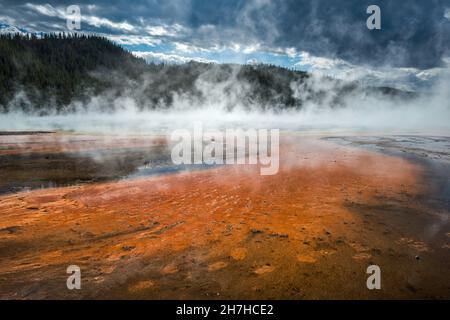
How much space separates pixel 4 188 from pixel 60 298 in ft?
19.0

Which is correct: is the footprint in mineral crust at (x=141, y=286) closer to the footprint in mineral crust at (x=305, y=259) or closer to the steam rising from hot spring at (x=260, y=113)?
the footprint in mineral crust at (x=305, y=259)

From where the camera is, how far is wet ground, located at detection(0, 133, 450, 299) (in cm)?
311

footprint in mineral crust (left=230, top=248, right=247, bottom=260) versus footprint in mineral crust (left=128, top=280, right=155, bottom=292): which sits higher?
footprint in mineral crust (left=230, top=248, right=247, bottom=260)

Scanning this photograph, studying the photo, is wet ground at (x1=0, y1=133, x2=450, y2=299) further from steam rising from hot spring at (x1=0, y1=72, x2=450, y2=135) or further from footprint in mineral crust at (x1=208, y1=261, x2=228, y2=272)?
steam rising from hot spring at (x1=0, y1=72, x2=450, y2=135)

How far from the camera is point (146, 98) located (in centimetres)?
5794

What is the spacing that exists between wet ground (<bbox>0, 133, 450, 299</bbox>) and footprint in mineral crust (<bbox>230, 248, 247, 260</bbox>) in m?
0.01

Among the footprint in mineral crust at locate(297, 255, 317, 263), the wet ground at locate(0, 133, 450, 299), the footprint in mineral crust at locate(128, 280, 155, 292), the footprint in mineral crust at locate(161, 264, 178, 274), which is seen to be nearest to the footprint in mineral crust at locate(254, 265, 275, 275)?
the wet ground at locate(0, 133, 450, 299)

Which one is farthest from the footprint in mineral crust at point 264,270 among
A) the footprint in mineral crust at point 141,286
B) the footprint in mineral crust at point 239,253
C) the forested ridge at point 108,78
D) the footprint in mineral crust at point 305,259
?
the forested ridge at point 108,78

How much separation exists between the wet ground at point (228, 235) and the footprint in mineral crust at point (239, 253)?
1 centimetres

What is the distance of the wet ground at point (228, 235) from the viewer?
3.11 m

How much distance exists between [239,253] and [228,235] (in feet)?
1.85

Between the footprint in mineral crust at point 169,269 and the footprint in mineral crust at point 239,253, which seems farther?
the footprint in mineral crust at point 239,253

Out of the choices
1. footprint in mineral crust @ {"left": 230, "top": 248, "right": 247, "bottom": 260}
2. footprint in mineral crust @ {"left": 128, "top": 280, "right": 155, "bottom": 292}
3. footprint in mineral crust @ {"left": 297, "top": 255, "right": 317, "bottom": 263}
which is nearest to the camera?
footprint in mineral crust @ {"left": 128, "top": 280, "right": 155, "bottom": 292}
